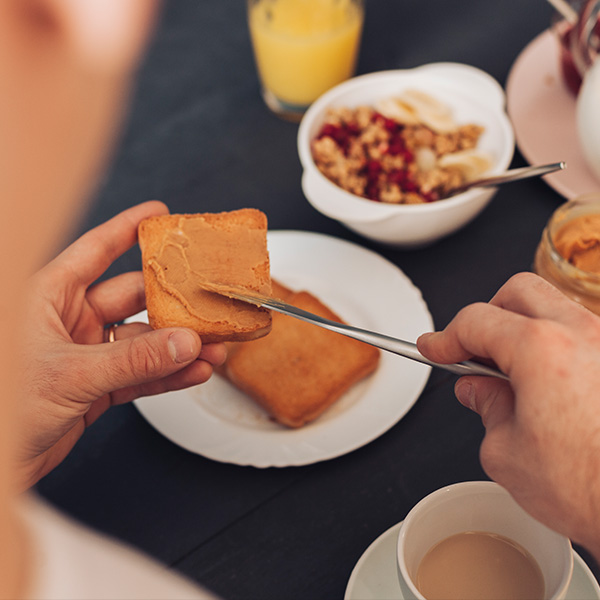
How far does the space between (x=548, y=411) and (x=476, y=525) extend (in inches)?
7.7

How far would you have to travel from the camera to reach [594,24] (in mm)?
1228

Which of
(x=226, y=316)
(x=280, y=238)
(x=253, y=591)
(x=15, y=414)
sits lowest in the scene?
(x=253, y=591)

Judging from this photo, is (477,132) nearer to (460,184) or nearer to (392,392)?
(460,184)

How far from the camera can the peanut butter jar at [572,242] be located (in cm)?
90

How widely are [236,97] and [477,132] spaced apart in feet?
1.84

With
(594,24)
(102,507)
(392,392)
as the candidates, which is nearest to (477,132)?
(594,24)

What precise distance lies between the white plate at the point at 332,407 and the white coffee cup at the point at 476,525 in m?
0.24

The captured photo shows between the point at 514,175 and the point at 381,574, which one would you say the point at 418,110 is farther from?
the point at 381,574

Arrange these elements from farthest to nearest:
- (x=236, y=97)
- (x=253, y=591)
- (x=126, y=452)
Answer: (x=236, y=97) < (x=126, y=452) < (x=253, y=591)

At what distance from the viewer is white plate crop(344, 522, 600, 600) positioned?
719 millimetres

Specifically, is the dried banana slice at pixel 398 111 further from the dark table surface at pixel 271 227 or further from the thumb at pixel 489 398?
the thumb at pixel 489 398

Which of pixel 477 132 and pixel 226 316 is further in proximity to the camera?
pixel 477 132

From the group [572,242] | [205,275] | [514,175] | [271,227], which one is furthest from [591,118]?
[205,275]

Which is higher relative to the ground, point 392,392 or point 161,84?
point 161,84
